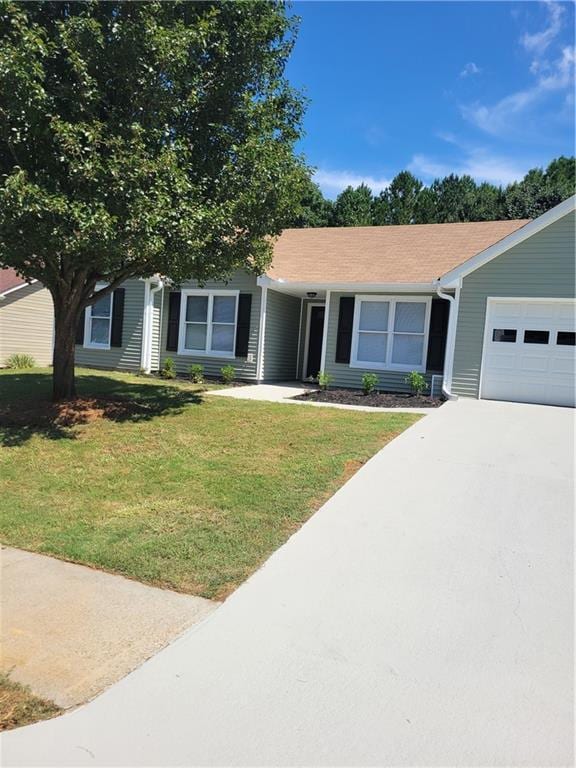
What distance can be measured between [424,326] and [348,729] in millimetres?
11805

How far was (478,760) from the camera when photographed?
2424 mm

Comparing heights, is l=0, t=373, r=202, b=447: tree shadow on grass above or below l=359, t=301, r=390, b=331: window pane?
below

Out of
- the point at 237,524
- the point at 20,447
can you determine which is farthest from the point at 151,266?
the point at 237,524

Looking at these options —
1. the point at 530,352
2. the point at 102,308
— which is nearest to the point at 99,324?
the point at 102,308

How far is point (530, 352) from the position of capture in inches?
462

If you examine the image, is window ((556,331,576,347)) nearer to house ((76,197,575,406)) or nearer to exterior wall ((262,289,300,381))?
house ((76,197,575,406))

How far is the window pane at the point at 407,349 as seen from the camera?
13.6 m

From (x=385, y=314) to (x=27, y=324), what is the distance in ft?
39.6

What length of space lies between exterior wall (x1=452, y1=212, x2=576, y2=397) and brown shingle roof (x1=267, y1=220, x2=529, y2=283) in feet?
4.87

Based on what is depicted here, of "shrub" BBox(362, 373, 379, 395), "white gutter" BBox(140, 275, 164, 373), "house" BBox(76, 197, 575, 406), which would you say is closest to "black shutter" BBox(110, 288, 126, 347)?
"house" BBox(76, 197, 575, 406)

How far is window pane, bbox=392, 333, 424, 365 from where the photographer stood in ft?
44.8

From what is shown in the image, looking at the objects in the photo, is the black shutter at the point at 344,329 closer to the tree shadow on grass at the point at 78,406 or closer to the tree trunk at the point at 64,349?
the tree shadow on grass at the point at 78,406

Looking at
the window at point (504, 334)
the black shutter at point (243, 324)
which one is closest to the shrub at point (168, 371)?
the black shutter at point (243, 324)

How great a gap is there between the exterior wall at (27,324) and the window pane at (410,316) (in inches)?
473
